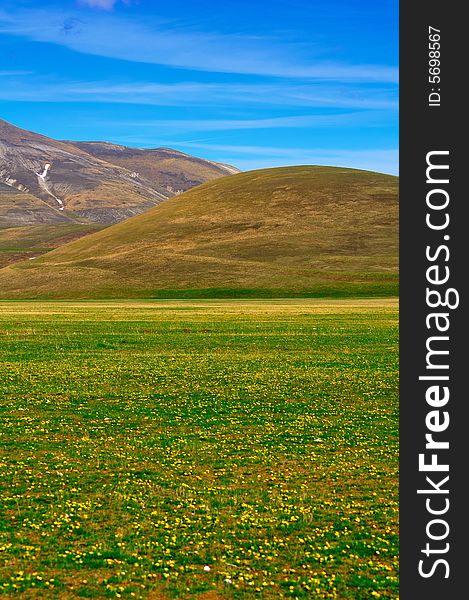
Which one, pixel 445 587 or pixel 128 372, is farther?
pixel 128 372

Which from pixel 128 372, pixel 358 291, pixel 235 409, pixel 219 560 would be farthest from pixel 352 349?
pixel 358 291

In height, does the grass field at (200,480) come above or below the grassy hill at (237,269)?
below

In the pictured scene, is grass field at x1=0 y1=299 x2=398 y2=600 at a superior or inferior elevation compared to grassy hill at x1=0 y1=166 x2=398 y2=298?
inferior

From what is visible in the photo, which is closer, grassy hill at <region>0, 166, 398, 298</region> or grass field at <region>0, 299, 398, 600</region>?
grass field at <region>0, 299, 398, 600</region>

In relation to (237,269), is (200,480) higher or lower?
lower

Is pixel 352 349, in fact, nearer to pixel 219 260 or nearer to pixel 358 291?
pixel 358 291

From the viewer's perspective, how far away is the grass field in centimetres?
1241

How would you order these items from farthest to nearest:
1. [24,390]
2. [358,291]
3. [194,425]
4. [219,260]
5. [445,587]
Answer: [219,260]
[358,291]
[24,390]
[194,425]
[445,587]

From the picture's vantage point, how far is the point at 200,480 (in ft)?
59.2

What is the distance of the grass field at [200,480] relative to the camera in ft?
40.7

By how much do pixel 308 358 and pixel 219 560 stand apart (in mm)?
31773

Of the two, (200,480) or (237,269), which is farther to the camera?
(237,269)

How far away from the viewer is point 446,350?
1027 cm

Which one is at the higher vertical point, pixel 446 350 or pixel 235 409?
pixel 446 350
